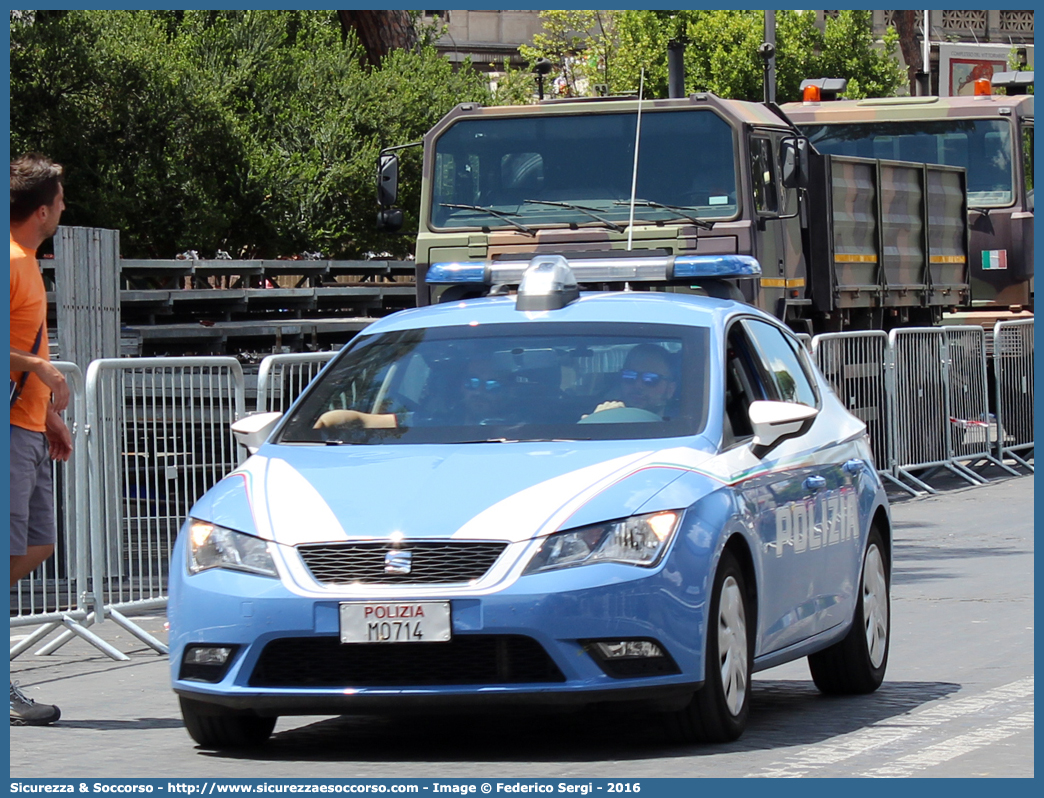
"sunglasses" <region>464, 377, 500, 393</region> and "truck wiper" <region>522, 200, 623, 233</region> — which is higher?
"truck wiper" <region>522, 200, 623, 233</region>

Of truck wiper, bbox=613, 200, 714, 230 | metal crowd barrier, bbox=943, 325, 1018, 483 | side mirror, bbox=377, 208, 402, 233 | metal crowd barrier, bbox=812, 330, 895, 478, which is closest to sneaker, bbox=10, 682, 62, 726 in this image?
truck wiper, bbox=613, 200, 714, 230

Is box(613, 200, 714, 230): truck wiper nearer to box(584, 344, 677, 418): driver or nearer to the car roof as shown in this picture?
the car roof

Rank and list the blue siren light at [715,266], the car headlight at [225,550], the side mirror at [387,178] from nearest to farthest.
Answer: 1. the car headlight at [225,550]
2. the blue siren light at [715,266]
3. the side mirror at [387,178]

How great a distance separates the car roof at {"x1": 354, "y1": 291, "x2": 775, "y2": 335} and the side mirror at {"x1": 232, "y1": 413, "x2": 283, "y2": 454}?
625 mm

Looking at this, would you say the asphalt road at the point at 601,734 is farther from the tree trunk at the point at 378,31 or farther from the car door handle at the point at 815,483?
the tree trunk at the point at 378,31

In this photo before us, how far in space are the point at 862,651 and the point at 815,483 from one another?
30.7 inches

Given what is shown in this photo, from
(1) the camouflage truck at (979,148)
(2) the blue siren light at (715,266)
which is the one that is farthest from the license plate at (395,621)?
(1) the camouflage truck at (979,148)

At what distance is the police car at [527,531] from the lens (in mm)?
6160

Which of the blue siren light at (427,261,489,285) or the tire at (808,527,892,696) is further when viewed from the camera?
the blue siren light at (427,261,489,285)

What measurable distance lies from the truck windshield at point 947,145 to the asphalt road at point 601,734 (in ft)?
40.8

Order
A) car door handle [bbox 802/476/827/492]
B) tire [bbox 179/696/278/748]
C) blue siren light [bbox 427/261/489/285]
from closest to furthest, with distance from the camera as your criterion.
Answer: tire [bbox 179/696/278/748] → car door handle [bbox 802/476/827/492] → blue siren light [bbox 427/261/489/285]

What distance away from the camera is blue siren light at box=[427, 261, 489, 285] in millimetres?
13930

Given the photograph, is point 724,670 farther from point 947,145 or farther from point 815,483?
point 947,145

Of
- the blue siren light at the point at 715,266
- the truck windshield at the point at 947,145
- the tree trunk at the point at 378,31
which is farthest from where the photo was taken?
the tree trunk at the point at 378,31
